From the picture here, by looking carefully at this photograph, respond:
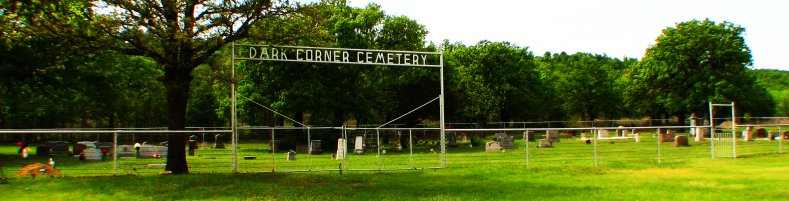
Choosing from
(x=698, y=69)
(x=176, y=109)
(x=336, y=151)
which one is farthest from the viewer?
(x=698, y=69)

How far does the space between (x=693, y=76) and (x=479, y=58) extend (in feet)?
61.6

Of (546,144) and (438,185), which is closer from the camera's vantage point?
(438,185)

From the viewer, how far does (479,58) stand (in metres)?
58.4

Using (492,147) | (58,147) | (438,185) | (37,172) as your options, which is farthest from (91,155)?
(492,147)

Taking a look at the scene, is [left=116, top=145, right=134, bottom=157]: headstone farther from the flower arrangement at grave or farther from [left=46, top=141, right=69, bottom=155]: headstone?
the flower arrangement at grave

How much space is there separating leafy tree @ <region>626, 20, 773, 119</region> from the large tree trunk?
146 feet

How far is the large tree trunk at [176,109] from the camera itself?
16.4 m

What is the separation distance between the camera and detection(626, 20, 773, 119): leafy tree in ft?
163

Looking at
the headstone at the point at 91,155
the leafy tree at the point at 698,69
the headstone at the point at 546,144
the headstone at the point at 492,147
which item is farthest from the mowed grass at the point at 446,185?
the leafy tree at the point at 698,69

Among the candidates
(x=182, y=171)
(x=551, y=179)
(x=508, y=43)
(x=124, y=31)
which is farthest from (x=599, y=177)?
(x=508, y=43)

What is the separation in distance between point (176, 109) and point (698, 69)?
47.4 metres

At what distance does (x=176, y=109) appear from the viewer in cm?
1683

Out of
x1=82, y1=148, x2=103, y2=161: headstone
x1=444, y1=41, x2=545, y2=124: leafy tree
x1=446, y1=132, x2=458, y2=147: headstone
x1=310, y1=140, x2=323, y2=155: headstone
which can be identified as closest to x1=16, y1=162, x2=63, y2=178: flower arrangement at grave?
x1=82, y1=148, x2=103, y2=161: headstone

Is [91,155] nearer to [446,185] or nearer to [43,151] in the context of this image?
[43,151]
